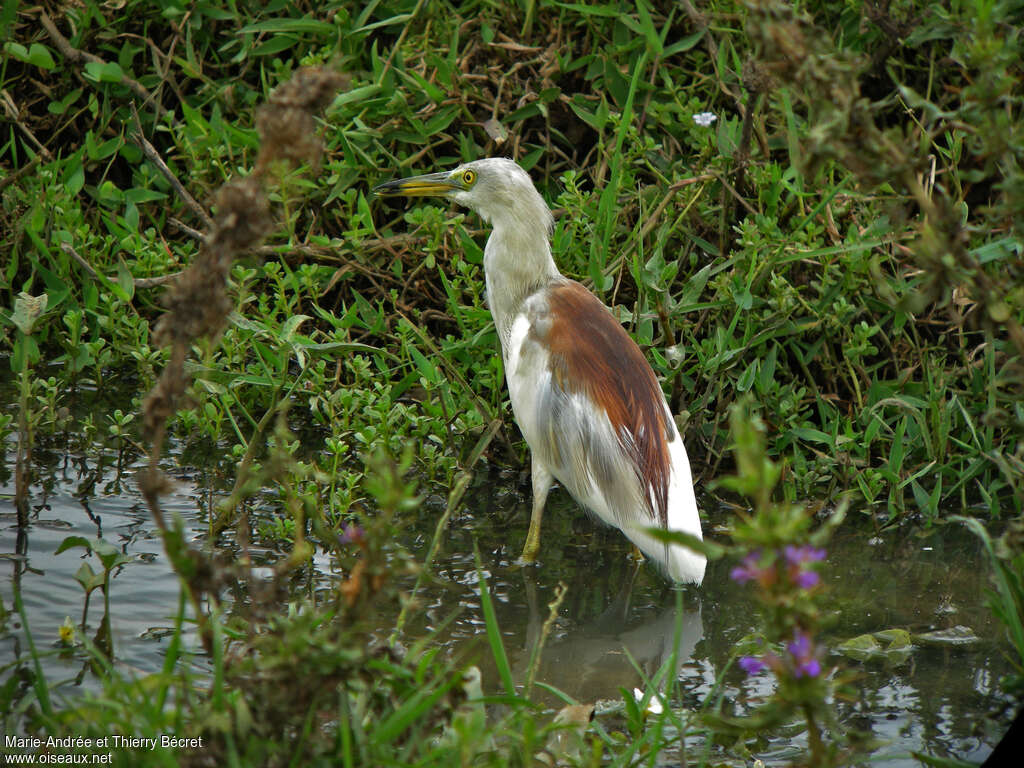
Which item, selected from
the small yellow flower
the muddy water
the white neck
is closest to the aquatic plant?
the muddy water

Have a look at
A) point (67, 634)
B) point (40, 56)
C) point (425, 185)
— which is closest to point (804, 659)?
point (67, 634)

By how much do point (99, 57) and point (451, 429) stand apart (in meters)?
2.51

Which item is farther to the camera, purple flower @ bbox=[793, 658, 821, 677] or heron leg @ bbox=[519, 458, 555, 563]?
heron leg @ bbox=[519, 458, 555, 563]

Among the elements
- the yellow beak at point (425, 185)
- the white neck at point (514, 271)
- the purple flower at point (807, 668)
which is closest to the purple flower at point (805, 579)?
the purple flower at point (807, 668)

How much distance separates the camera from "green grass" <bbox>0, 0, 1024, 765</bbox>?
150 inches

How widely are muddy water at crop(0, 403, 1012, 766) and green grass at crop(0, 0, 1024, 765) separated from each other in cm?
17

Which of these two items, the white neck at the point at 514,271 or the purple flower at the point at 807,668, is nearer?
the purple flower at the point at 807,668

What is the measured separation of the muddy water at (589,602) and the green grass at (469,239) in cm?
17

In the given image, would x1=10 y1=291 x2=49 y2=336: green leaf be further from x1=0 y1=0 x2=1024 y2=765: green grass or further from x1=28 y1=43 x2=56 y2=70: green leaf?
x1=28 y1=43 x2=56 y2=70: green leaf

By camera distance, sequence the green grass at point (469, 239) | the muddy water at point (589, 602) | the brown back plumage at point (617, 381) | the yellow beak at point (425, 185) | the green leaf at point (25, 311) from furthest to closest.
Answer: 1. the yellow beak at point (425, 185)
2. the green grass at point (469, 239)
3. the brown back plumage at point (617, 381)
4. the green leaf at point (25, 311)
5. the muddy water at point (589, 602)

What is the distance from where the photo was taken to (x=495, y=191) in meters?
3.99

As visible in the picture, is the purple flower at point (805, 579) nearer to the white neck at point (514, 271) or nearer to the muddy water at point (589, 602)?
the muddy water at point (589, 602)

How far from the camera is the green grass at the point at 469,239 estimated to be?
3811 millimetres

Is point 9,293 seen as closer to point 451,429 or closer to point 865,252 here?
point 451,429
